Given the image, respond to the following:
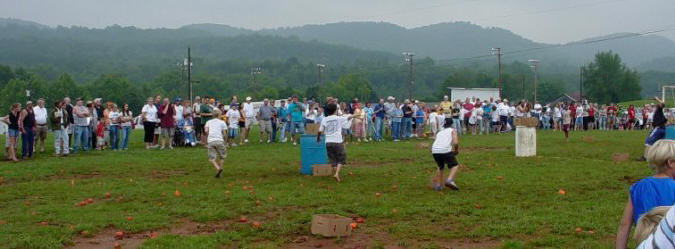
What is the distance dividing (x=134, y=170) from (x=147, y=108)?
25.6 feet

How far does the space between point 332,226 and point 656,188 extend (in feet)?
15.6

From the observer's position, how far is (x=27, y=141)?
21062 millimetres

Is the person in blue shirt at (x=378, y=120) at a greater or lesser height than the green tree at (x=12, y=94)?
lesser

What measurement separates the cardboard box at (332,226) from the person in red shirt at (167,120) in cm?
1688

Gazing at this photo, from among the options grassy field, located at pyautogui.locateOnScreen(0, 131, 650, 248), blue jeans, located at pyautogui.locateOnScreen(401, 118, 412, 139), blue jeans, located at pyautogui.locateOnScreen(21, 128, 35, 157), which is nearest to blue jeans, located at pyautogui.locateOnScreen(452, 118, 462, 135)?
blue jeans, located at pyautogui.locateOnScreen(401, 118, 412, 139)

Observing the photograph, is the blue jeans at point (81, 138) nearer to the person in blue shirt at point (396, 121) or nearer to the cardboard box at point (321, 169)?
the cardboard box at point (321, 169)

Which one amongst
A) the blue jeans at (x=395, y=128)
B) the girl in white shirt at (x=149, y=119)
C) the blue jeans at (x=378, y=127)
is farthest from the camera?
the blue jeans at (x=395, y=128)

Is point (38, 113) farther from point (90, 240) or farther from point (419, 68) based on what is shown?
point (419, 68)

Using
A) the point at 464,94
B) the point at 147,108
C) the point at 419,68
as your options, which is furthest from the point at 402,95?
the point at 147,108

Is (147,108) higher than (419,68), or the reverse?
(419,68)

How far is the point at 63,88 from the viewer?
→ 12356 centimetres

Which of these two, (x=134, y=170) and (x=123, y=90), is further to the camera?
(x=123, y=90)

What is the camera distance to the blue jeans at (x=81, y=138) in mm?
23125

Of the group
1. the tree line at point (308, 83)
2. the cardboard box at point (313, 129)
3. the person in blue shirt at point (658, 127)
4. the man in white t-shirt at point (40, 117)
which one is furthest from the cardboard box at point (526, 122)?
the tree line at point (308, 83)
